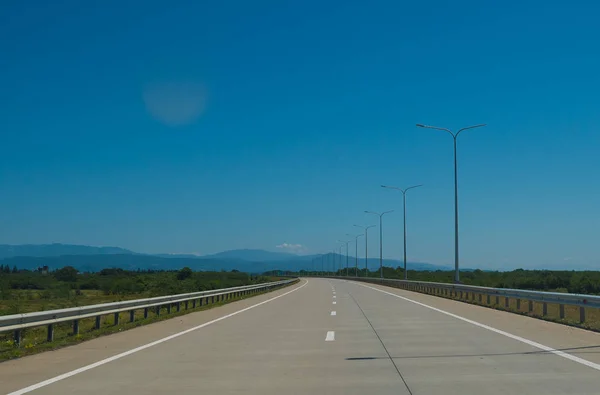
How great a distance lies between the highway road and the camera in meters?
8.93

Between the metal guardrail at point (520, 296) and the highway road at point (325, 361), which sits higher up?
the metal guardrail at point (520, 296)

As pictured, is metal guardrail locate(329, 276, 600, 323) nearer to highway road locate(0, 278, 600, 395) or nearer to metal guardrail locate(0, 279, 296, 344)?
highway road locate(0, 278, 600, 395)

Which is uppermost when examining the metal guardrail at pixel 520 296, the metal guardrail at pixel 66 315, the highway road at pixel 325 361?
the metal guardrail at pixel 520 296

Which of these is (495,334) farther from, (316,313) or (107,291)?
(107,291)

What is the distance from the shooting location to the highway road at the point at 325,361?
29.3ft

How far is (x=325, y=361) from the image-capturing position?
11.4 meters

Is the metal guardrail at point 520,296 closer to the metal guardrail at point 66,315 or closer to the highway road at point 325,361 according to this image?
the highway road at point 325,361

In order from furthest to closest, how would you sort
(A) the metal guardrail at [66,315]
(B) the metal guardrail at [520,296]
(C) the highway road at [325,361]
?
(B) the metal guardrail at [520,296] < (A) the metal guardrail at [66,315] < (C) the highway road at [325,361]

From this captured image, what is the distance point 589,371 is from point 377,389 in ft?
11.5

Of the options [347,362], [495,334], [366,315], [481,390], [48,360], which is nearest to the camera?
[481,390]

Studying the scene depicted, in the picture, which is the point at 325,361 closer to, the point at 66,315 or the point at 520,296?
the point at 66,315

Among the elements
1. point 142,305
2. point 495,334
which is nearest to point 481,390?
point 495,334

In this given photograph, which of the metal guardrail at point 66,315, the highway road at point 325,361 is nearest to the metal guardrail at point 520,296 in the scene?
the highway road at point 325,361

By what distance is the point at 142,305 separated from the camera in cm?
2047
